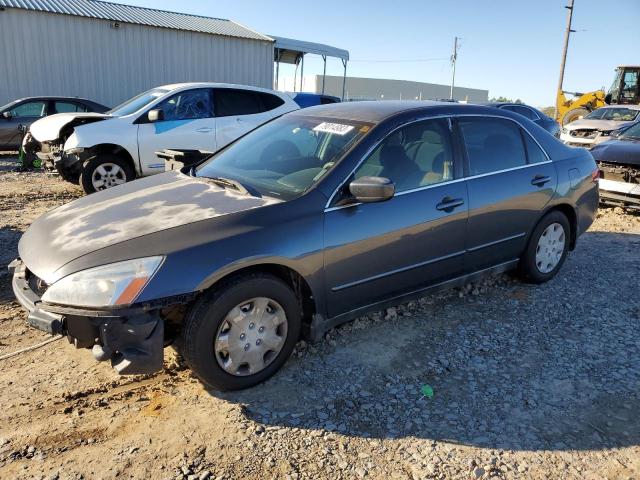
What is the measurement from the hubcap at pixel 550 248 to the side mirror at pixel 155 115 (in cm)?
568

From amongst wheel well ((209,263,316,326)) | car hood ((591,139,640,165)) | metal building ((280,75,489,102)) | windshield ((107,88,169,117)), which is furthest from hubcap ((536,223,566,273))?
metal building ((280,75,489,102))

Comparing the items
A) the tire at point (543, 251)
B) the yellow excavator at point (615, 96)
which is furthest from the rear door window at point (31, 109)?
the yellow excavator at point (615, 96)

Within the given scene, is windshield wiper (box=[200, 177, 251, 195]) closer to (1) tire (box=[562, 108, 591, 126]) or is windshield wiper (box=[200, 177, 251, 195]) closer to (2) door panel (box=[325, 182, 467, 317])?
(2) door panel (box=[325, 182, 467, 317])

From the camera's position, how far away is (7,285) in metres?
4.50

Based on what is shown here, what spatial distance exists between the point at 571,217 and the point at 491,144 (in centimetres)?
133

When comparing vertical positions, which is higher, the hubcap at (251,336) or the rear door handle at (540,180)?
the rear door handle at (540,180)

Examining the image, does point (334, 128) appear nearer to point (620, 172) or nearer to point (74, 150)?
point (74, 150)

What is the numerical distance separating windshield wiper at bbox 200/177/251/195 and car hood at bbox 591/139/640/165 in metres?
6.67

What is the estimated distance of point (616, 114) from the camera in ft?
51.4

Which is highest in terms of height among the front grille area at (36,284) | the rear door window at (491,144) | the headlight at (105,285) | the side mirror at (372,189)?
the rear door window at (491,144)

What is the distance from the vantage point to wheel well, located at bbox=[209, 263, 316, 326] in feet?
9.89

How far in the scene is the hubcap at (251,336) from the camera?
292 cm

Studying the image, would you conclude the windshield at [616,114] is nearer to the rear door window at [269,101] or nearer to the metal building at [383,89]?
the rear door window at [269,101]

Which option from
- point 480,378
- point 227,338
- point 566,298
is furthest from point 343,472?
point 566,298
